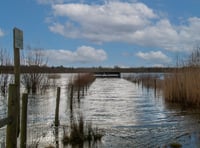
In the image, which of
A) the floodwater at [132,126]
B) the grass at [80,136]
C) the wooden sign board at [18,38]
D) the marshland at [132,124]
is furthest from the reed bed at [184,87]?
the wooden sign board at [18,38]

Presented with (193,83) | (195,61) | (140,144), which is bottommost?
(140,144)

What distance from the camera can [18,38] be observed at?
785 centimetres

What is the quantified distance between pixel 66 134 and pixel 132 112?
302 inches

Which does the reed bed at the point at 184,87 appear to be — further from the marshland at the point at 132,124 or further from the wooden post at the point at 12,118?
the wooden post at the point at 12,118

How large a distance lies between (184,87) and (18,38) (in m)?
14.2

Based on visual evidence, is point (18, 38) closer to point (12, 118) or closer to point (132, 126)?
point (12, 118)

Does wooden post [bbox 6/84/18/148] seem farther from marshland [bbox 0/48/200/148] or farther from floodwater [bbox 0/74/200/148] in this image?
floodwater [bbox 0/74/200/148]

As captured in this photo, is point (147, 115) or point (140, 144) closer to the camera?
point (140, 144)

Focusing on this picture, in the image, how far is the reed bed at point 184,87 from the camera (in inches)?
738

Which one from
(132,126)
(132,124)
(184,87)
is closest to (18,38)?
(132,126)

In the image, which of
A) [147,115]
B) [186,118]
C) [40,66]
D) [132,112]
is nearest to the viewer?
[186,118]

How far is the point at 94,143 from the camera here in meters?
9.70

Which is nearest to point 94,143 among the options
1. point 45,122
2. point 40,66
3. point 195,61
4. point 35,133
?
point 35,133

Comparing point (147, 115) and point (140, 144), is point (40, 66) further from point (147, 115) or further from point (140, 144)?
point (140, 144)
